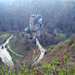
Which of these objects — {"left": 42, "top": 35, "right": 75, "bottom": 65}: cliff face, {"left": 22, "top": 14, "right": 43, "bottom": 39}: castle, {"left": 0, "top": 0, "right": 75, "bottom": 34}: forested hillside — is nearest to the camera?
{"left": 42, "top": 35, "right": 75, "bottom": 65}: cliff face

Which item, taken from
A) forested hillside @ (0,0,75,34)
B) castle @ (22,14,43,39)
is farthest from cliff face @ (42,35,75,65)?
forested hillside @ (0,0,75,34)

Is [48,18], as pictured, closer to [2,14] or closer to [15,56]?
[2,14]

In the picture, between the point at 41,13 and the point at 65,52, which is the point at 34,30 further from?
the point at 41,13

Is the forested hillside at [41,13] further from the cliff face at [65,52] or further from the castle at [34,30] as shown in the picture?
the cliff face at [65,52]

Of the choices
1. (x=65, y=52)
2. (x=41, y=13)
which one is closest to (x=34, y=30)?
(x=65, y=52)

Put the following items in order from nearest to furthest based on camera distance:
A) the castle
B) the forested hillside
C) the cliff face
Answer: the cliff face
the castle
the forested hillside

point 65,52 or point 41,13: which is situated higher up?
point 41,13

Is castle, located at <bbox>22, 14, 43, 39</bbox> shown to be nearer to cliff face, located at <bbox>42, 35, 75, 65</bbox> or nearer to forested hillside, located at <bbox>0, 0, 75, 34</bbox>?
forested hillside, located at <bbox>0, 0, 75, 34</bbox>

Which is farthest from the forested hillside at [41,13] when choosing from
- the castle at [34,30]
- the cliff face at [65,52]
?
the cliff face at [65,52]

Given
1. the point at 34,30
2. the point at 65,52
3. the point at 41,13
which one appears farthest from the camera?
the point at 41,13

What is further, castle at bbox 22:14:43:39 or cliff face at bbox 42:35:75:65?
castle at bbox 22:14:43:39

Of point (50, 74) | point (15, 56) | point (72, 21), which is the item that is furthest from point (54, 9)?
point (50, 74)
